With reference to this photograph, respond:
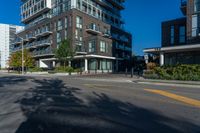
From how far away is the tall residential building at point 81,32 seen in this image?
4612 cm

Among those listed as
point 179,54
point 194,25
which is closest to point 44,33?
point 179,54

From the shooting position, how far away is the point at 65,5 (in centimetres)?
5188

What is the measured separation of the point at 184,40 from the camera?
31.9 m

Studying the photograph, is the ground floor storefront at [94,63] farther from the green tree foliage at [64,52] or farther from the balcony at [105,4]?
the balcony at [105,4]

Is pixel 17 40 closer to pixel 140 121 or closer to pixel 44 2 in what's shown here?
pixel 44 2

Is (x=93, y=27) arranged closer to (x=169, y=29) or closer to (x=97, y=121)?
(x=169, y=29)

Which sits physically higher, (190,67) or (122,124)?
(190,67)

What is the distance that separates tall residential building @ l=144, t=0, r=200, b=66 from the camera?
2677 cm

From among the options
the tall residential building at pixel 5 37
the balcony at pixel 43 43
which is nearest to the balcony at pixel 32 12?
the balcony at pixel 43 43

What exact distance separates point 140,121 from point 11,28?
122403mm

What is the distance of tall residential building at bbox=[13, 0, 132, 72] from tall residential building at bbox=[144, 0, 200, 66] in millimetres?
16988

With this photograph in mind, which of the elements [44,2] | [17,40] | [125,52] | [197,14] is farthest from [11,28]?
[197,14]

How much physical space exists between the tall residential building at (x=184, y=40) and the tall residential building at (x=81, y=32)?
55.7 feet

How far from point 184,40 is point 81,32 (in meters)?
26.6
